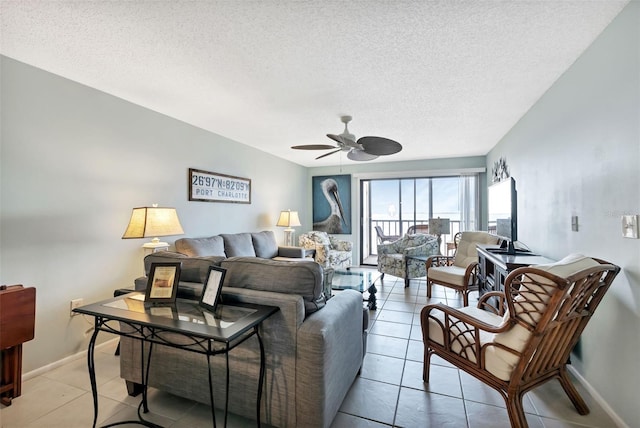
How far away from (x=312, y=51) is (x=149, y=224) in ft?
6.30

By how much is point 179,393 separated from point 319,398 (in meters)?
0.92

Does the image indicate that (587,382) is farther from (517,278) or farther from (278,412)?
(278,412)

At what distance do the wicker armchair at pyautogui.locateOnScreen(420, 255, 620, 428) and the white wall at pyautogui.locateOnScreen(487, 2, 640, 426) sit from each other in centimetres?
21

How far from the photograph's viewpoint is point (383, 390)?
1923mm

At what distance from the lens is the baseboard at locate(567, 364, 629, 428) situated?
1564mm

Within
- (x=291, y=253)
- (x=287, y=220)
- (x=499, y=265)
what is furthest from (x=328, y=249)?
(x=499, y=265)

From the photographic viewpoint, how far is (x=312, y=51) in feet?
6.33

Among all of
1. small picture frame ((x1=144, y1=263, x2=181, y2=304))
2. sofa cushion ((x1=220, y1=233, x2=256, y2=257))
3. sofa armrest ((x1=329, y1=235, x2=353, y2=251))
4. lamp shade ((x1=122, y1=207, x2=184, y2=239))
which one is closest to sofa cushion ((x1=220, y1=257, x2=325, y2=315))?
small picture frame ((x1=144, y1=263, x2=181, y2=304))

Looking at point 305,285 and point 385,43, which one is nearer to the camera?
point 305,285

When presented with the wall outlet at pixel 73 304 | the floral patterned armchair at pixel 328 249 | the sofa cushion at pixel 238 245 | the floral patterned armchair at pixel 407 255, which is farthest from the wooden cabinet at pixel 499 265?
A: the wall outlet at pixel 73 304

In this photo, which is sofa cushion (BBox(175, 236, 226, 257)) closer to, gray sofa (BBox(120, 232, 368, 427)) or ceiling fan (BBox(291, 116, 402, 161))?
gray sofa (BBox(120, 232, 368, 427))

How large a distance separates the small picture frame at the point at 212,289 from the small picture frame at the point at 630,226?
2.13 meters

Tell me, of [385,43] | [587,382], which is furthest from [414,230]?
[385,43]

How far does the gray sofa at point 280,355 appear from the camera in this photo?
56.9 inches
